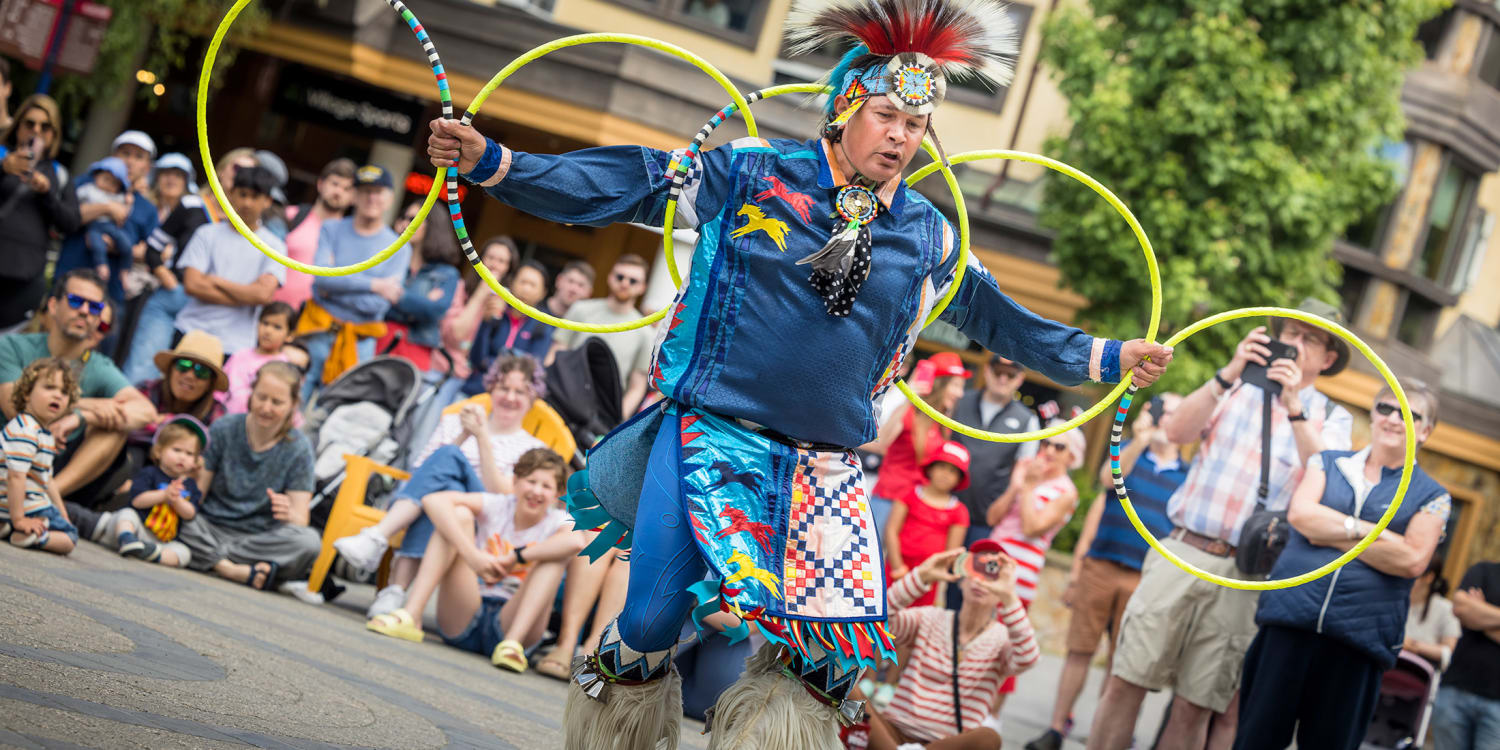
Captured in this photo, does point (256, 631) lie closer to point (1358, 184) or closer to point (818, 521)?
point (818, 521)

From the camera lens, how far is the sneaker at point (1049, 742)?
7.85 m

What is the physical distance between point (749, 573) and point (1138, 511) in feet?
17.0

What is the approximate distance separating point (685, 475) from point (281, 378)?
4487 mm

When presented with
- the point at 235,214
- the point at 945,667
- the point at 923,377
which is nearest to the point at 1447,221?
the point at 923,377

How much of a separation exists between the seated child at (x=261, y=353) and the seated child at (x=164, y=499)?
2.53 ft

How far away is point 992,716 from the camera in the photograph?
6324 millimetres

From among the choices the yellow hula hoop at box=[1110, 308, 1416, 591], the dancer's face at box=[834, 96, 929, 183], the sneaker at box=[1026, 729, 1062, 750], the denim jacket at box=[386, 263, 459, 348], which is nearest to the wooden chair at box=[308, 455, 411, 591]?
the denim jacket at box=[386, 263, 459, 348]

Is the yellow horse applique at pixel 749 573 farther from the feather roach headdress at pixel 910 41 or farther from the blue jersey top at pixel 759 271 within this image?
the feather roach headdress at pixel 910 41

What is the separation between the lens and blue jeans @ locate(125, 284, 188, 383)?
8.80 metres

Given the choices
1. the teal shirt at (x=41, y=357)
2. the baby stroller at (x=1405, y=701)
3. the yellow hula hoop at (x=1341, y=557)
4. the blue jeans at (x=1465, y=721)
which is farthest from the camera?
the baby stroller at (x=1405, y=701)

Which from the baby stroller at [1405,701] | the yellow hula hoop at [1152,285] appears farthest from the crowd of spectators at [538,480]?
the baby stroller at [1405,701]

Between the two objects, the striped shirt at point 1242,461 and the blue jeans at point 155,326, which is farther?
the blue jeans at point 155,326

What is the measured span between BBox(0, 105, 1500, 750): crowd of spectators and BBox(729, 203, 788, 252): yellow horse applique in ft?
9.27

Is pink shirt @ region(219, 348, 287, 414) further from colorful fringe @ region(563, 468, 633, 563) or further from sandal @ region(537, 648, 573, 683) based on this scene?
colorful fringe @ region(563, 468, 633, 563)
